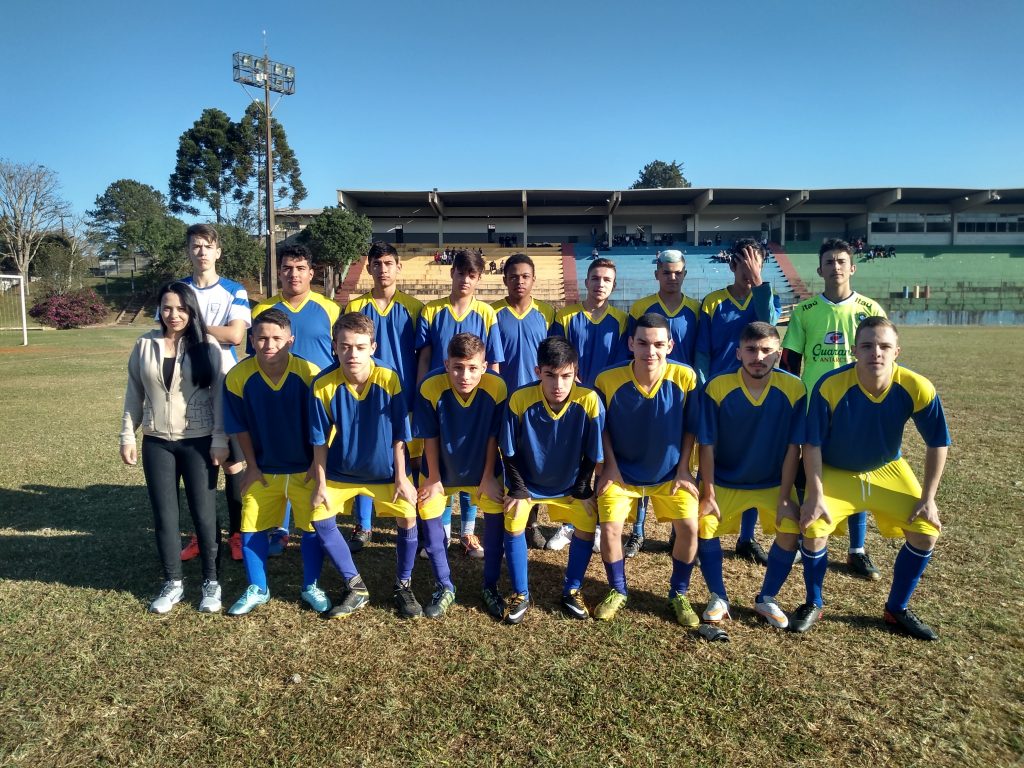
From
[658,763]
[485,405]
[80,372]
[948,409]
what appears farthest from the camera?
[80,372]

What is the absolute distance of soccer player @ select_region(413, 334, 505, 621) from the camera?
3.58 metres

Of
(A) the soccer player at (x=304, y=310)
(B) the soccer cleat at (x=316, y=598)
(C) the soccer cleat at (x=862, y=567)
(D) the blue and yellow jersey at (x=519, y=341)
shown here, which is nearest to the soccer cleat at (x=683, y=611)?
(C) the soccer cleat at (x=862, y=567)

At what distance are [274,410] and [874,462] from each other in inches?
140

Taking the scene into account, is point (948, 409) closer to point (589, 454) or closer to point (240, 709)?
point (589, 454)

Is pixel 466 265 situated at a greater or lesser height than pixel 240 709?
greater

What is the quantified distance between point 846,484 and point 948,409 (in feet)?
24.1

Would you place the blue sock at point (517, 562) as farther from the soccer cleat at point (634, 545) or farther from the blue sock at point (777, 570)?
the blue sock at point (777, 570)

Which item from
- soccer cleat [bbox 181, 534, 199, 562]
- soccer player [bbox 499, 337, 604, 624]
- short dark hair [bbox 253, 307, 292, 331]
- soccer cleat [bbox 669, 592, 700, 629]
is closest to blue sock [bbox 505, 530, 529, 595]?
soccer player [bbox 499, 337, 604, 624]

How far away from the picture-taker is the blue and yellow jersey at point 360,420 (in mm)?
3516

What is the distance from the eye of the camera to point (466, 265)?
4.20 meters

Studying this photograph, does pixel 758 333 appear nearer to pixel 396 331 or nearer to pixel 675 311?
pixel 675 311

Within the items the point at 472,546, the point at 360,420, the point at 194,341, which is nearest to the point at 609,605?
the point at 472,546

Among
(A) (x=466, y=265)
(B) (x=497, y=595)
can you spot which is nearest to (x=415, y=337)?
(A) (x=466, y=265)

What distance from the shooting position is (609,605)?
11.2 feet
